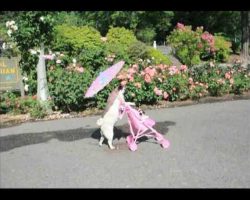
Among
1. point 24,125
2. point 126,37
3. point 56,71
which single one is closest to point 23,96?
point 56,71

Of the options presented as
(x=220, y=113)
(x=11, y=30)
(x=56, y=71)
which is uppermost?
(x=11, y=30)

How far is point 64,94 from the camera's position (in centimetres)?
1232

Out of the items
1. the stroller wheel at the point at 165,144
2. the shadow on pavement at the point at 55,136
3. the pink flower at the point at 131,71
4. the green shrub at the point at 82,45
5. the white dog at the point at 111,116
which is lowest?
the shadow on pavement at the point at 55,136

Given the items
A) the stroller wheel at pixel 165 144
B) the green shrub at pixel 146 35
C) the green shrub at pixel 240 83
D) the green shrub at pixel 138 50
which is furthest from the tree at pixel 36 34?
the green shrub at pixel 146 35

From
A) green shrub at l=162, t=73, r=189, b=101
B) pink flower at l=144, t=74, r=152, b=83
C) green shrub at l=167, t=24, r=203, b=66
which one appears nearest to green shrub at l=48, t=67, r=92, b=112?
pink flower at l=144, t=74, r=152, b=83

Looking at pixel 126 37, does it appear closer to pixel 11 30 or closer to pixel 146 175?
pixel 11 30

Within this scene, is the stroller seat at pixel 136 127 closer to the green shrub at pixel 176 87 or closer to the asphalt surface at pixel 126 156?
the asphalt surface at pixel 126 156

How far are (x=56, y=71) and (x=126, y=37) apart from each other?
11920 millimetres

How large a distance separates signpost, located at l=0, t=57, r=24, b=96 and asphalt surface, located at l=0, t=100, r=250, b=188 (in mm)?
2399

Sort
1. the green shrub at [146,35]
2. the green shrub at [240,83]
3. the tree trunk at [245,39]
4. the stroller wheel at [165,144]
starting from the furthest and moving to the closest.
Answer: the green shrub at [146,35] → the tree trunk at [245,39] → the green shrub at [240,83] → the stroller wheel at [165,144]

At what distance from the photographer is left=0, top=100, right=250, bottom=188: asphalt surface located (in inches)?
278

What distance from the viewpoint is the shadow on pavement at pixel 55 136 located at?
9492 millimetres

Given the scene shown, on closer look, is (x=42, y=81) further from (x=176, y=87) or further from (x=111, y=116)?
(x=111, y=116)

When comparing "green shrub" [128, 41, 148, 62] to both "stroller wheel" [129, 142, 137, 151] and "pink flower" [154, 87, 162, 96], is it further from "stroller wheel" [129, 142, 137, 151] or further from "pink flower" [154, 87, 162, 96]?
"stroller wheel" [129, 142, 137, 151]
